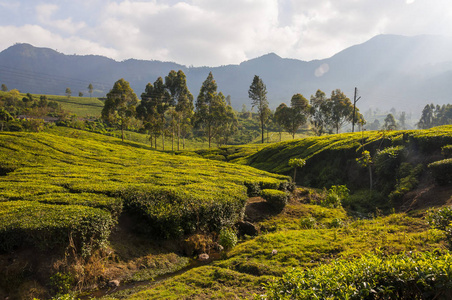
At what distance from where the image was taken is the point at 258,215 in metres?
16.5

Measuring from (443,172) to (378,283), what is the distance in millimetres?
16169

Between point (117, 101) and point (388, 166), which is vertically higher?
point (117, 101)

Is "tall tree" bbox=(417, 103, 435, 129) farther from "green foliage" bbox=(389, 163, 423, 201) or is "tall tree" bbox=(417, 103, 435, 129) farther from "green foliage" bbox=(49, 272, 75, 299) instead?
"green foliage" bbox=(49, 272, 75, 299)

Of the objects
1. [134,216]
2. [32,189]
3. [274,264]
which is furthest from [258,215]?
[32,189]

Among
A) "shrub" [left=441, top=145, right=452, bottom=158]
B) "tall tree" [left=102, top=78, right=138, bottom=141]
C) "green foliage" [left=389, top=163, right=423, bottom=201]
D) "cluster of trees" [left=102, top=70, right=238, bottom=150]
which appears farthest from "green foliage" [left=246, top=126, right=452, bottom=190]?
"tall tree" [left=102, top=78, right=138, bottom=141]

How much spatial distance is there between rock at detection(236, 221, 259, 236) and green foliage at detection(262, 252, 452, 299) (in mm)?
9121

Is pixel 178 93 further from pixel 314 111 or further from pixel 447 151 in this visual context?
pixel 447 151

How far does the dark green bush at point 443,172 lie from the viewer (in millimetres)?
15836

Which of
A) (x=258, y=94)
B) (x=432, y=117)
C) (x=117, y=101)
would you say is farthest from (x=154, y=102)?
(x=432, y=117)

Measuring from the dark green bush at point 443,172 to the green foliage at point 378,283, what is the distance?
49.0ft

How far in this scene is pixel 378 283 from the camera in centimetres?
500

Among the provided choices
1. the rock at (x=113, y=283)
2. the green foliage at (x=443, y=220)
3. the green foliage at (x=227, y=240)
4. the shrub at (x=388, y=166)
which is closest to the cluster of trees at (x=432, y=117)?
the shrub at (x=388, y=166)

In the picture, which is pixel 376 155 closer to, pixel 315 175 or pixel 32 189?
pixel 315 175

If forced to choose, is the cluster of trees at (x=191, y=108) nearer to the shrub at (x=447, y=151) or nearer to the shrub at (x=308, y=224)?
the shrub at (x=447, y=151)
